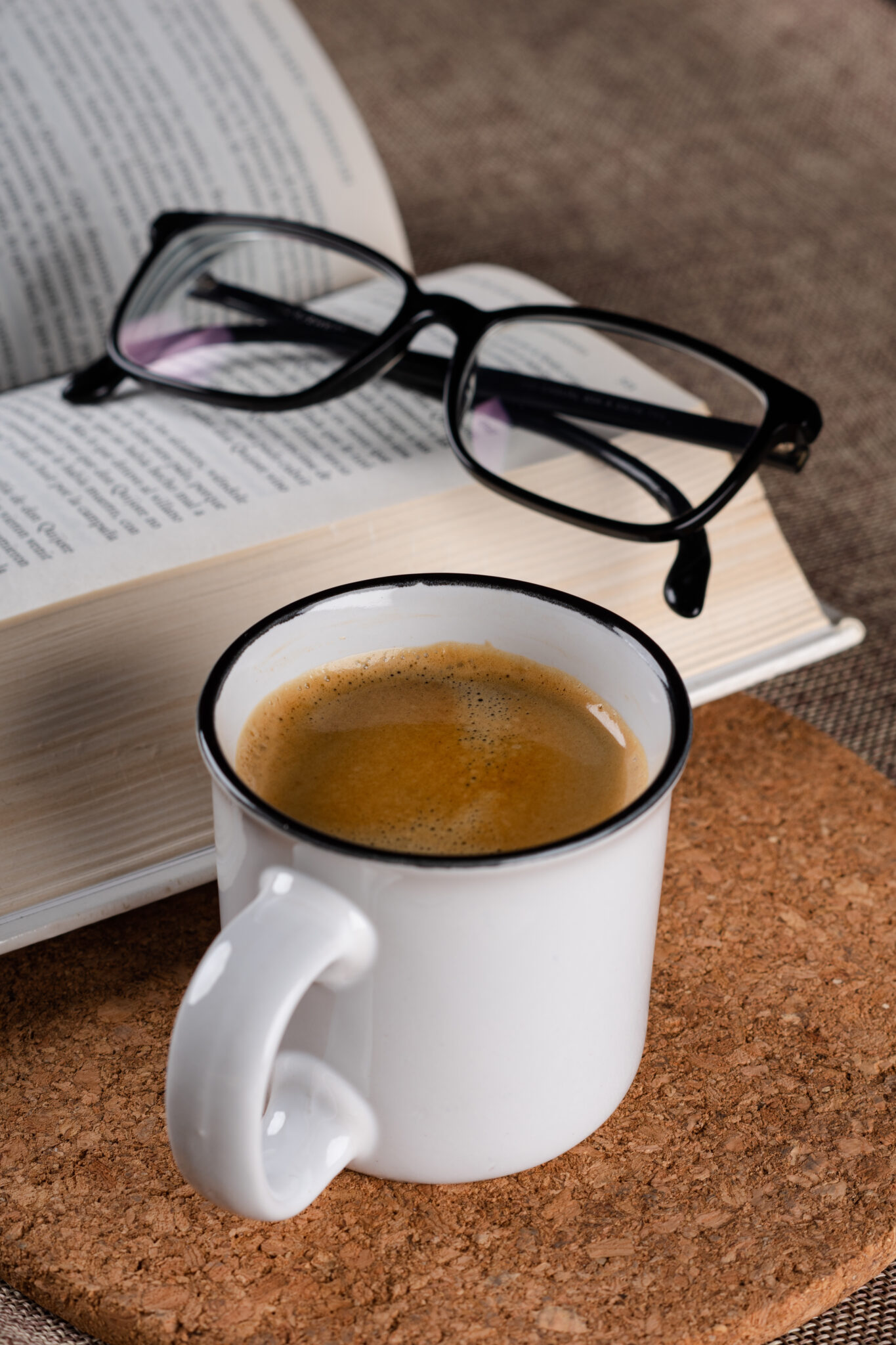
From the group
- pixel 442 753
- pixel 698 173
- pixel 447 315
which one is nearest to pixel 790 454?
pixel 447 315

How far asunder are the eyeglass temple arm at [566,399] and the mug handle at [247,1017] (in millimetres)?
332

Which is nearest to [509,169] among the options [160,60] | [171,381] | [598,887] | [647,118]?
[647,118]

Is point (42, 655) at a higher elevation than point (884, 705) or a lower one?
higher

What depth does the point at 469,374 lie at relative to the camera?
2.02ft

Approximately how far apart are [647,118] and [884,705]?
66 cm

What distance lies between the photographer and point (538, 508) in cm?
54

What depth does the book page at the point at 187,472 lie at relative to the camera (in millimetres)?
473

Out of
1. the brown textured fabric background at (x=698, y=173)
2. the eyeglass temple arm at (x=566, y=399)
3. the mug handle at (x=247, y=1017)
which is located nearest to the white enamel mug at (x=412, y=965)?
the mug handle at (x=247, y=1017)

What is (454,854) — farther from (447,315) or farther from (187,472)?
(447,315)

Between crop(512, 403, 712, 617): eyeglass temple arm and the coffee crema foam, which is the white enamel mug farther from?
crop(512, 403, 712, 617): eyeglass temple arm

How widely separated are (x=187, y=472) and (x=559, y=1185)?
310mm

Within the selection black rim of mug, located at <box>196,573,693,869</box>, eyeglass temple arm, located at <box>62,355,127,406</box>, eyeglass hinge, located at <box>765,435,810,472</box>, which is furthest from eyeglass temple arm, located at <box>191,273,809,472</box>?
black rim of mug, located at <box>196,573,693,869</box>

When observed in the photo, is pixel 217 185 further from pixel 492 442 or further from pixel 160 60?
pixel 492 442

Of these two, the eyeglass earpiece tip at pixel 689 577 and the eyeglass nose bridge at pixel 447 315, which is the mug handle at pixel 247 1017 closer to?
the eyeglass earpiece tip at pixel 689 577
